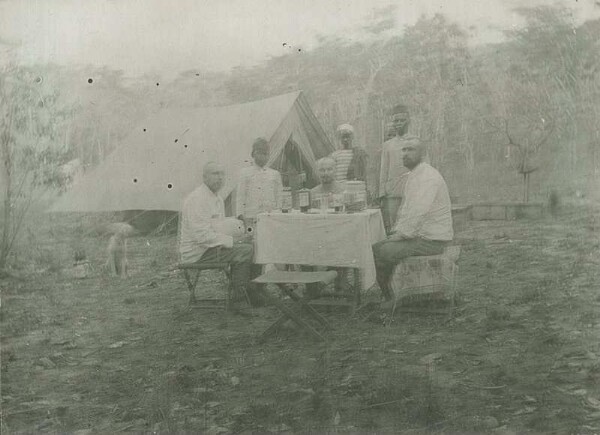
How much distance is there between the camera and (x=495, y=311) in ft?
12.6

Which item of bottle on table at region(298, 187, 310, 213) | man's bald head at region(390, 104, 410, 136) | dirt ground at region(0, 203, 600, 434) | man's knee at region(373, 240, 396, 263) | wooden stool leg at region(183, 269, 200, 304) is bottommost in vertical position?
dirt ground at region(0, 203, 600, 434)

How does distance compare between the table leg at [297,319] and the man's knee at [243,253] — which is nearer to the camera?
the table leg at [297,319]

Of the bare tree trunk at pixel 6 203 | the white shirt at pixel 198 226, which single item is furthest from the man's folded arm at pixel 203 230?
the bare tree trunk at pixel 6 203

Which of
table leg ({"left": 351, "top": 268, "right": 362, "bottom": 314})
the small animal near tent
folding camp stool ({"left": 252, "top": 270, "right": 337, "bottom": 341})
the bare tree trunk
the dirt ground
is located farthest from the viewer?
the bare tree trunk

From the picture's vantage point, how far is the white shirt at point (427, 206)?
154 inches

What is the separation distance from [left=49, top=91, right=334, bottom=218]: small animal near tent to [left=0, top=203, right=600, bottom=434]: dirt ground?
335 mm

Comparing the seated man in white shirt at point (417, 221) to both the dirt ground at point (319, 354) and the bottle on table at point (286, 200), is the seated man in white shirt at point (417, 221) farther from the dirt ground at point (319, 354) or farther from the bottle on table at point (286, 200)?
the bottle on table at point (286, 200)

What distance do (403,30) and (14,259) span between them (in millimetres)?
2883

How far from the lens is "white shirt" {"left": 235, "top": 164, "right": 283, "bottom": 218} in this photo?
409 centimetres

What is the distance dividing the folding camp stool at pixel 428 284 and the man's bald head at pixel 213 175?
4.10 feet

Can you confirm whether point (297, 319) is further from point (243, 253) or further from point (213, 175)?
point (213, 175)

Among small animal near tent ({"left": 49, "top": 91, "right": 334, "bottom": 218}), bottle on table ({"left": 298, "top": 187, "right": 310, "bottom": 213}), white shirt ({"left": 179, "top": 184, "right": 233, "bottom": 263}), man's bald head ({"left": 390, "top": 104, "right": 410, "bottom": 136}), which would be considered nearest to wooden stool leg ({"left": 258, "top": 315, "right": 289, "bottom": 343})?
white shirt ({"left": 179, "top": 184, "right": 233, "bottom": 263})

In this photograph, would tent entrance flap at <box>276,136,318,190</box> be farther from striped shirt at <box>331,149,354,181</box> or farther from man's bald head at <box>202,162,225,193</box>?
man's bald head at <box>202,162,225,193</box>

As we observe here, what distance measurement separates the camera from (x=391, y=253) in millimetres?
3986
